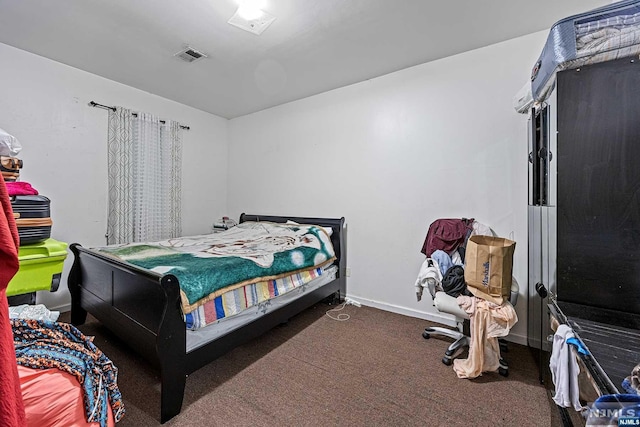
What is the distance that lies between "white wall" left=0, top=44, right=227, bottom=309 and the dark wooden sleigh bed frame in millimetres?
818

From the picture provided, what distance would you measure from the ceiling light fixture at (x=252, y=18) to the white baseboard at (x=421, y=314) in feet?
9.46

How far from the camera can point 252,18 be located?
2.08 meters

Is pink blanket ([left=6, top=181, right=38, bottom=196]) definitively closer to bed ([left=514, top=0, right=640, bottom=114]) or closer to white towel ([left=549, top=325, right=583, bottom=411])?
white towel ([left=549, top=325, right=583, bottom=411])

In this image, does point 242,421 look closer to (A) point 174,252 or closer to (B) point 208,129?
(A) point 174,252

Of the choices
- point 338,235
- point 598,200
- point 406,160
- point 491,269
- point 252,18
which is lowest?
point 491,269

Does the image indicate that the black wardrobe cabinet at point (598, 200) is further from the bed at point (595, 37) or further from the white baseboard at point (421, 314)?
the white baseboard at point (421, 314)

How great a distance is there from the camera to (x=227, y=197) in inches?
183

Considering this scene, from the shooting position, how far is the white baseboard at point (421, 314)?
2412 millimetres

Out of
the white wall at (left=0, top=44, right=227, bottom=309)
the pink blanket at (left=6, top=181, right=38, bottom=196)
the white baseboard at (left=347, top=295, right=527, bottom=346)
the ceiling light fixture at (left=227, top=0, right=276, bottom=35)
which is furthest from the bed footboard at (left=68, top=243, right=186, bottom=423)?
the white baseboard at (left=347, top=295, right=527, bottom=346)

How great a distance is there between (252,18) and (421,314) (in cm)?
307

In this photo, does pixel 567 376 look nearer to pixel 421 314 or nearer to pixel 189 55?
pixel 421 314

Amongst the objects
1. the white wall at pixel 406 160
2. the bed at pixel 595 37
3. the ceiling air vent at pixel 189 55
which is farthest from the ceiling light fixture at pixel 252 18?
the bed at pixel 595 37

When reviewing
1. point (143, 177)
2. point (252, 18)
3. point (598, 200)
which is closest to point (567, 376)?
point (598, 200)

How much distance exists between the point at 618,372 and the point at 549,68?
1.47 meters
